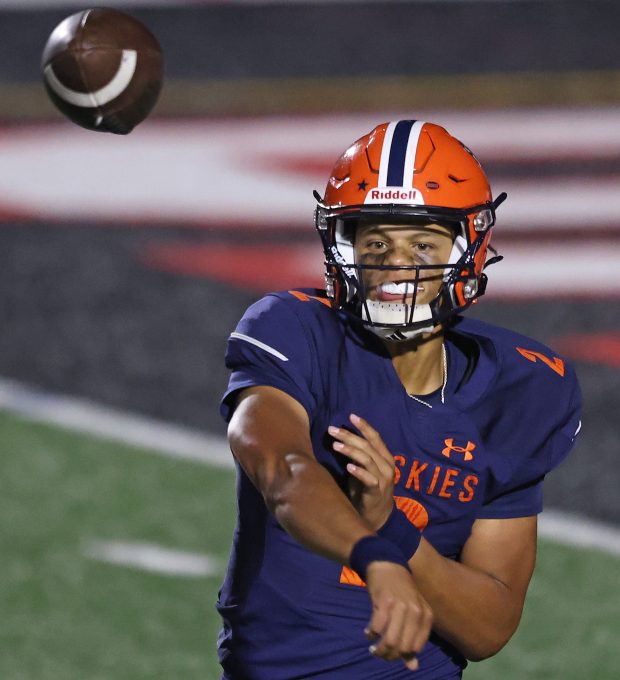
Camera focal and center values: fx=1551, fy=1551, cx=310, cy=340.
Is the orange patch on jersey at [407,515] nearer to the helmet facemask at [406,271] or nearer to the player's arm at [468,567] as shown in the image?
the player's arm at [468,567]

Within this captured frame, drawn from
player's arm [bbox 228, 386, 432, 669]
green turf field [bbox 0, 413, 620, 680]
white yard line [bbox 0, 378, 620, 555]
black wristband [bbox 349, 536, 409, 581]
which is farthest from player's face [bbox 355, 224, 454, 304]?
white yard line [bbox 0, 378, 620, 555]

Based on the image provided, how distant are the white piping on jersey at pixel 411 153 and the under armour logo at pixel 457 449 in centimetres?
59

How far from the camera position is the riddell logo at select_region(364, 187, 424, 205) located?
11.5ft

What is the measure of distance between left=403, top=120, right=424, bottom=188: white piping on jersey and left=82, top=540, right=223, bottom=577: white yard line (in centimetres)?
287

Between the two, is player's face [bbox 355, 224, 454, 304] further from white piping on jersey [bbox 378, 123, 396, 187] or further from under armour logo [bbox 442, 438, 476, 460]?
under armour logo [bbox 442, 438, 476, 460]

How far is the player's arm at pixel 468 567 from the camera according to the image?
299 cm

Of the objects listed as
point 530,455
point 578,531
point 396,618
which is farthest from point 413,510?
point 578,531

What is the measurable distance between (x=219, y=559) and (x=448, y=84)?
195 inches

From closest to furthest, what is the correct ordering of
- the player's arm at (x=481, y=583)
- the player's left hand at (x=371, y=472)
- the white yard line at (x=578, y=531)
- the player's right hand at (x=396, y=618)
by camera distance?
A: the player's right hand at (x=396, y=618), the player's left hand at (x=371, y=472), the player's arm at (x=481, y=583), the white yard line at (x=578, y=531)

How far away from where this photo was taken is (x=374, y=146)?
364 cm

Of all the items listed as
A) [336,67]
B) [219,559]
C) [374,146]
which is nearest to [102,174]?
[336,67]

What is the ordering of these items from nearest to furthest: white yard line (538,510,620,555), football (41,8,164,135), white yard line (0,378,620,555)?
football (41,8,164,135) < white yard line (538,510,620,555) < white yard line (0,378,620,555)

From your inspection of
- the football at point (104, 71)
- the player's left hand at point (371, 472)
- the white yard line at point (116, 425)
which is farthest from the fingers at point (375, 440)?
the white yard line at point (116, 425)

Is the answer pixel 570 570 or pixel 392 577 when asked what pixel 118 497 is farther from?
pixel 392 577
